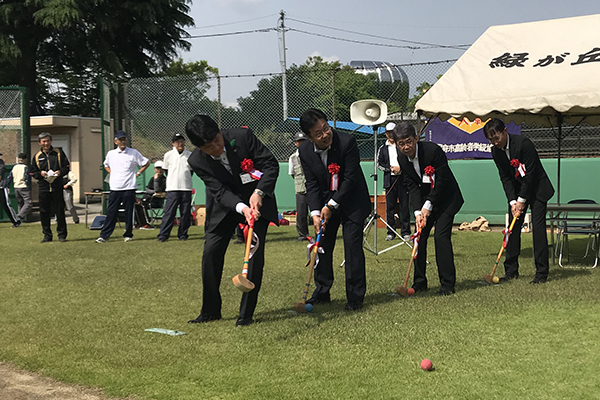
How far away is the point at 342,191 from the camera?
627 centimetres

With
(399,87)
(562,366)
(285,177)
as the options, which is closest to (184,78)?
(285,177)

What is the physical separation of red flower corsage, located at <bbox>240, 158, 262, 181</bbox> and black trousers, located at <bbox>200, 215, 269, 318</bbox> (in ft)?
1.24

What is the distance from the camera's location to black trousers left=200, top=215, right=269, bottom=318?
582 cm

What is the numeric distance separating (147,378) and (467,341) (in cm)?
241

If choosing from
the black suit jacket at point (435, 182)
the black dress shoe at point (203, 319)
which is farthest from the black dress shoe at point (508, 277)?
the black dress shoe at point (203, 319)

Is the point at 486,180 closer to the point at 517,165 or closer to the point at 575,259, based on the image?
the point at 575,259

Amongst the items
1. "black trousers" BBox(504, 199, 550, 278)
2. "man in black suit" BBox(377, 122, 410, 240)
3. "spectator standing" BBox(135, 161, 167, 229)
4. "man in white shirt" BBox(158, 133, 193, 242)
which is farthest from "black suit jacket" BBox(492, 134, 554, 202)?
"spectator standing" BBox(135, 161, 167, 229)

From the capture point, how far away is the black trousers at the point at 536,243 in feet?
25.8

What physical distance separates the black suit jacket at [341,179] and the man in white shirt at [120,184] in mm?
7176

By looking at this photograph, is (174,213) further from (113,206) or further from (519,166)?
(519,166)

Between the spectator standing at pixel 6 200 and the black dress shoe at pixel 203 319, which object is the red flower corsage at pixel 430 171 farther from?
the spectator standing at pixel 6 200

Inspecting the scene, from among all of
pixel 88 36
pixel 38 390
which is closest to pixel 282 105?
pixel 38 390

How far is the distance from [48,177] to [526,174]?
890 centimetres

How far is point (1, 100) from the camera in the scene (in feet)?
60.4
